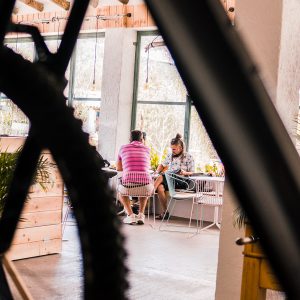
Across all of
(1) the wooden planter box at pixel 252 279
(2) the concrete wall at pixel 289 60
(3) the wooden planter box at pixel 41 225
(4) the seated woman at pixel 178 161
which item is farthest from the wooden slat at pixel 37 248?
(4) the seated woman at pixel 178 161

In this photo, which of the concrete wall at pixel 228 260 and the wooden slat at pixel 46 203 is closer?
the concrete wall at pixel 228 260

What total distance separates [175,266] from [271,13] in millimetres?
2838

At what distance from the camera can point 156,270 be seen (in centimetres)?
499

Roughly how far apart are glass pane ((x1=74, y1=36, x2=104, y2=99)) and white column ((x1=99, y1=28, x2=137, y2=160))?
17.5 inches

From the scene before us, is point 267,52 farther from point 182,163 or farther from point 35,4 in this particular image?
point 35,4

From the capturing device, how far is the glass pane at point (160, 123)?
968cm

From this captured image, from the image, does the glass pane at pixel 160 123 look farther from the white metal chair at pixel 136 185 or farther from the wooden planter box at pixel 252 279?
the wooden planter box at pixel 252 279

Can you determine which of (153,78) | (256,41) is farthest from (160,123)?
(256,41)

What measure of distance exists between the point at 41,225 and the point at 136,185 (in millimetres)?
2359

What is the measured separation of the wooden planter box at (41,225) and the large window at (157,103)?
436 centimetres

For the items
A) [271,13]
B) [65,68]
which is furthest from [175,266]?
[65,68]

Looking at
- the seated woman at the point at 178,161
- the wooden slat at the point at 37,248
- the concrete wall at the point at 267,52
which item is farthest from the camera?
the seated woman at the point at 178,161

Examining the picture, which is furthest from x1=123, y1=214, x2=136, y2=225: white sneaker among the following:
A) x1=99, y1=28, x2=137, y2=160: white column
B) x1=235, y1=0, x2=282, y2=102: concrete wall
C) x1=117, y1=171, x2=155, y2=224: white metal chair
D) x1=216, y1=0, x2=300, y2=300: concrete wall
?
x1=235, y1=0, x2=282, y2=102: concrete wall

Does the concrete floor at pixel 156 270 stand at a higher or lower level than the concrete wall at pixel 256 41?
lower
